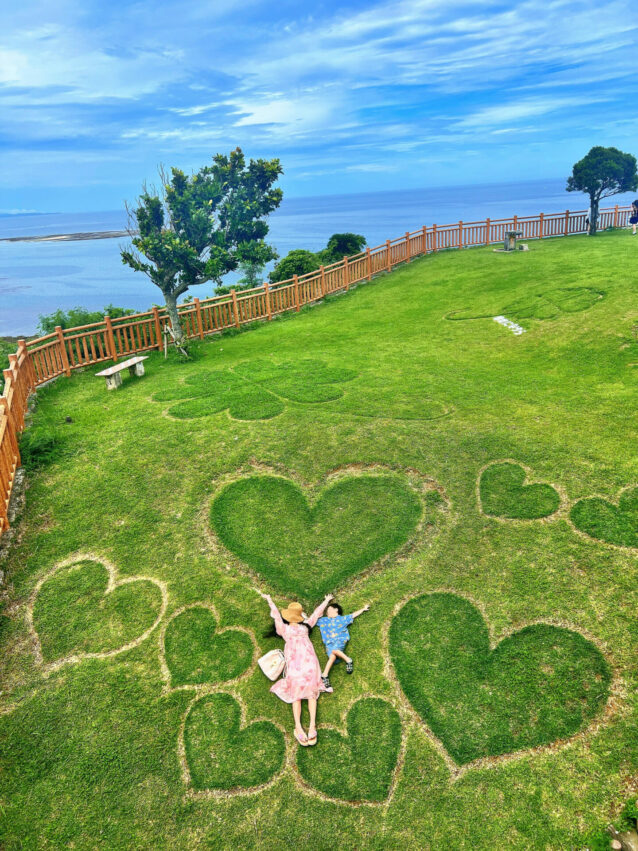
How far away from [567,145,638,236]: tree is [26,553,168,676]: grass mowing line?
3333 centimetres

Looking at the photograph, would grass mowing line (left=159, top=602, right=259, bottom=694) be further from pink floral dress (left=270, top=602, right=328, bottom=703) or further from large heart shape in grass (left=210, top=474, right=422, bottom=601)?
large heart shape in grass (left=210, top=474, right=422, bottom=601)

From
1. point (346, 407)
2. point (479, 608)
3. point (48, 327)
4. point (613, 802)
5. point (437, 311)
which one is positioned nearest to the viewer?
point (613, 802)

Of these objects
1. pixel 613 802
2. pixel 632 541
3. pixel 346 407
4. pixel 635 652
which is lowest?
pixel 613 802

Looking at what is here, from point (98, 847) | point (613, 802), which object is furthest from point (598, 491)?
point (98, 847)

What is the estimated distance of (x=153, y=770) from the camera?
6.13m

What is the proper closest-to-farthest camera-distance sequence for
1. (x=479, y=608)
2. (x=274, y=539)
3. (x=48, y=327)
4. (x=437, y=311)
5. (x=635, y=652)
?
(x=635, y=652) → (x=479, y=608) → (x=274, y=539) → (x=437, y=311) → (x=48, y=327)

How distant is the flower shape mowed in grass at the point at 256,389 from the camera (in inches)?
517

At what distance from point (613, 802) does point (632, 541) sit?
12.7 ft

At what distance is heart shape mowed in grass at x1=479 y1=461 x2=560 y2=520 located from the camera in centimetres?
911

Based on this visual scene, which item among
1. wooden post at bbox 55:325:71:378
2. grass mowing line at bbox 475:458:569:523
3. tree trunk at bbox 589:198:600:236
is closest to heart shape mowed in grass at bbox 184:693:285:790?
grass mowing line at bbox 475:458:569:523

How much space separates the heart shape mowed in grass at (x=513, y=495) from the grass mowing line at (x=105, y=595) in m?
5.53

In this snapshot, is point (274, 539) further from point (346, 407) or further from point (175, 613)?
point (346, 407)

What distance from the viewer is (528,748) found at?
19.9 feet

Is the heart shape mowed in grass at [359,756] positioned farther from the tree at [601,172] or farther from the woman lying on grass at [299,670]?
the tree at [601,172]
